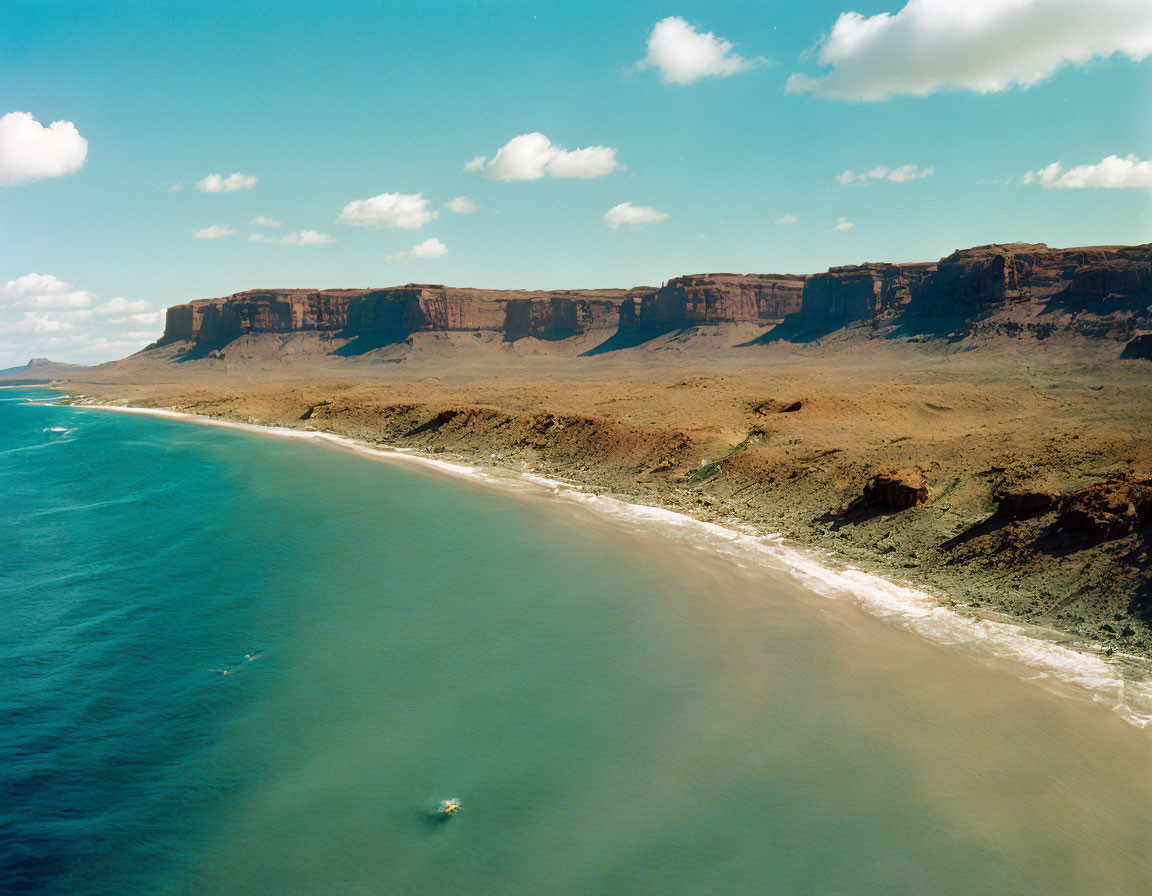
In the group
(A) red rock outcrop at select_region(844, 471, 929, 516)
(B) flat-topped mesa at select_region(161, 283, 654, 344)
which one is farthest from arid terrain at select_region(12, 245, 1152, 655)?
(B) flat-topped mesa at select_region(161, 283, 654, 344)

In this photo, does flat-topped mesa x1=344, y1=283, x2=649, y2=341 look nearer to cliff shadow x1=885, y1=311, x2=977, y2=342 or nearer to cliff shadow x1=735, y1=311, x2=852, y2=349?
cliff shadow x1=735, y1=311, x2=852, y2=349

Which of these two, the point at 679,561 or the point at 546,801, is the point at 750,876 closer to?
the point at 546,801

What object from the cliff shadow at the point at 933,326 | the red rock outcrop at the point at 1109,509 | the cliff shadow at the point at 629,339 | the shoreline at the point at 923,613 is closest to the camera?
the shoreline at the point at 923,613

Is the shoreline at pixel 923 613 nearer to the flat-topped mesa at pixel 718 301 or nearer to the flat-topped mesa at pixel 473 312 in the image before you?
the flat-topped mesa at pixel 718 301

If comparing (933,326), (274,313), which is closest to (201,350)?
(274,313)

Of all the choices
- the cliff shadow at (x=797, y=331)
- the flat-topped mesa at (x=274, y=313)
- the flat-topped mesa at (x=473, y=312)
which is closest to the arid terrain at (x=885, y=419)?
the cliff shadow at (x=797, y=331)
